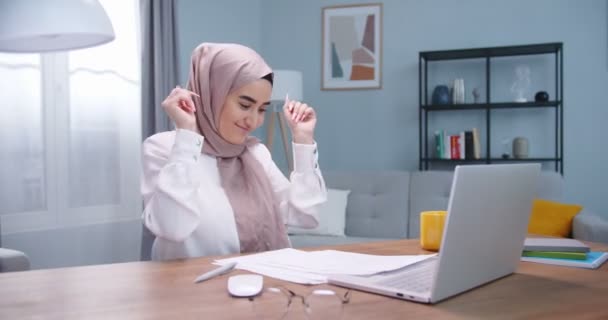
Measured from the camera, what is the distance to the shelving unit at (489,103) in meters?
4.07

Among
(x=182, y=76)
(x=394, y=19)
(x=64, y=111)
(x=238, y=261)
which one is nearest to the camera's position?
(x=238, y=261)

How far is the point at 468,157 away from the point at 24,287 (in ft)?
11.9

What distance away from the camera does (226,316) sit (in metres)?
0.77

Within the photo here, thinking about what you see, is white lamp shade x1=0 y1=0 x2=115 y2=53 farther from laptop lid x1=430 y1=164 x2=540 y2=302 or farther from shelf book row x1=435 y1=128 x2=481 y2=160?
shelf book row x1=435 y1=128 x2=481 y2=160

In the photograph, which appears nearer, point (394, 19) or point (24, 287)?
point (24, 287)

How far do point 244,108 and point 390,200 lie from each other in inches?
85.0

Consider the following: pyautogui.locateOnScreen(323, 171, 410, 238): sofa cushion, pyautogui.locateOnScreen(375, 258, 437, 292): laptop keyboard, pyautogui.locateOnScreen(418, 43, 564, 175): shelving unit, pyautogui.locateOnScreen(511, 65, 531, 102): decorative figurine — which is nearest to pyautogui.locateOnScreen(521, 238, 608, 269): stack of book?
pyautogui.locateOnScreen(375, 258, 437, 292): laptop keyboard

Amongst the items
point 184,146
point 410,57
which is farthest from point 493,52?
point 184,146

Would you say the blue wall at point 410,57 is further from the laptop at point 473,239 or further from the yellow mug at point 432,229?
the laptop at point 473,239

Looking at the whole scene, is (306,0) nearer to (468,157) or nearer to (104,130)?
(468,157)

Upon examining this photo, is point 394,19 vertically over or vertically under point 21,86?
over

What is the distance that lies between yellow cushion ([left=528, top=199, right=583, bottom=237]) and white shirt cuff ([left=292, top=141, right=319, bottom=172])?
185 centimetres

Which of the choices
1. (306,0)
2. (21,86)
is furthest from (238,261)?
(306,0)

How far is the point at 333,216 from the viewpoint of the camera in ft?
11.4
